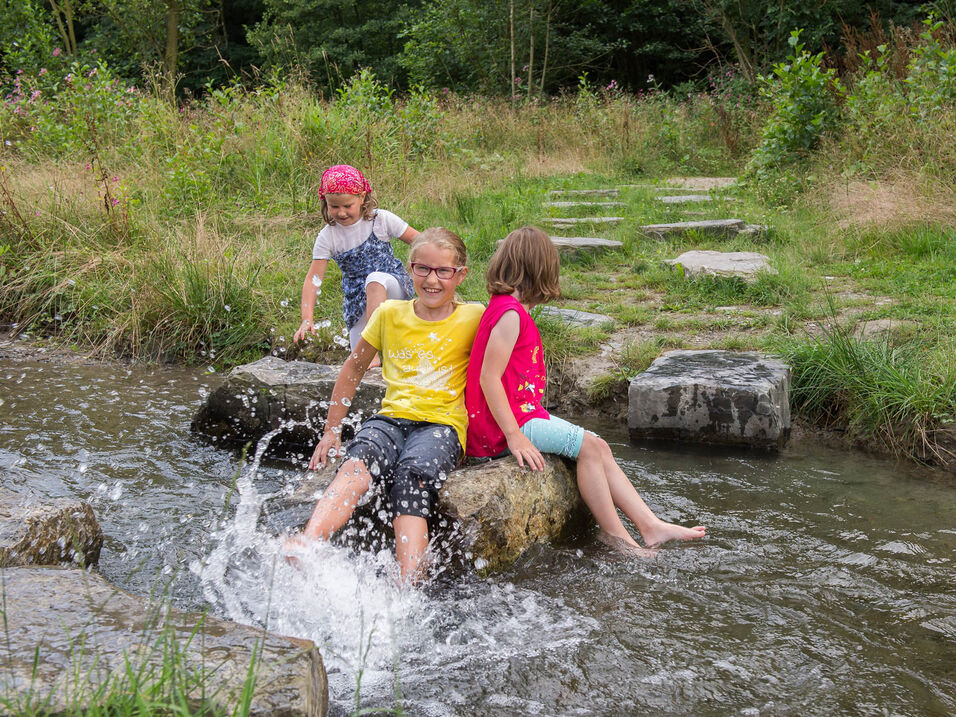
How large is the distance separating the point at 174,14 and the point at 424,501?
1958 cm

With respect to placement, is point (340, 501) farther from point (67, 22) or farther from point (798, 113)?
point (67, 22)

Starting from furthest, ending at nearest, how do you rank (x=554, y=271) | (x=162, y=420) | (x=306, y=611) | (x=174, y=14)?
(x=174, y=14)
(x=162, y=420)
(x=554, y=271)
(x=306, y=611)

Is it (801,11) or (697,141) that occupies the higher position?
(801,11)

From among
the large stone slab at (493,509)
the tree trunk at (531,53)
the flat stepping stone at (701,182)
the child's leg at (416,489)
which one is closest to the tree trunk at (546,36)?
the tree trunk at (531,53)

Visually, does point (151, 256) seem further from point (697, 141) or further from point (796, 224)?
point (697, 141)

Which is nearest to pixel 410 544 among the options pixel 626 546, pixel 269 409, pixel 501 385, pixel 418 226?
pixel 501 385

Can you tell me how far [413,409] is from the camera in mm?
3377

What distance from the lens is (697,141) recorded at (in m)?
13.1

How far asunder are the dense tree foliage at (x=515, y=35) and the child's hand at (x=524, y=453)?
14631 mm

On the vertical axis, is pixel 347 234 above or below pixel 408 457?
above

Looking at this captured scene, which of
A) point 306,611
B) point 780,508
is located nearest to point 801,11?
point 780,508

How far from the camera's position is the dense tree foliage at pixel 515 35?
1702cm

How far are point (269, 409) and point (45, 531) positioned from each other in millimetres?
1914

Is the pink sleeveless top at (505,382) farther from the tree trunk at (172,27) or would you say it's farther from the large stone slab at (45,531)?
the tree trunk at (172,27)
